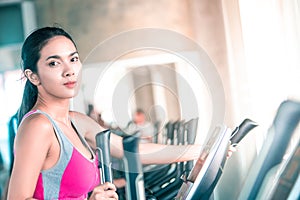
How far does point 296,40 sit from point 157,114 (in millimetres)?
1127

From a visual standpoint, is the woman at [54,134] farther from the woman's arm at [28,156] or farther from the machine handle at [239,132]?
the machine handle at [239,132]

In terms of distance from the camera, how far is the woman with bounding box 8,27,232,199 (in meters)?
0.91

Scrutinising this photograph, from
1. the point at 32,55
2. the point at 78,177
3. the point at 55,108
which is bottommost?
the point at 78,177

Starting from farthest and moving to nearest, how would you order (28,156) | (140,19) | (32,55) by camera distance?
1. (140,19)
2. (32,55)
3. (28,156)

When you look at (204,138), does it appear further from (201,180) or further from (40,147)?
(40,147)

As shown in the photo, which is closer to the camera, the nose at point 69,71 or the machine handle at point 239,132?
the machine handle at point 239,132

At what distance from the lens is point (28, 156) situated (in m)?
0.90

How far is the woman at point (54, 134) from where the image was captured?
909 millimetres

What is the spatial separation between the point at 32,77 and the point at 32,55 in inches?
1.7

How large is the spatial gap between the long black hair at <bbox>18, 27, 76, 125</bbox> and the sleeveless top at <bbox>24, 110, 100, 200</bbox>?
0.19 feet

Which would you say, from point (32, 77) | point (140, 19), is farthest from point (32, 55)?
point (140, 19)

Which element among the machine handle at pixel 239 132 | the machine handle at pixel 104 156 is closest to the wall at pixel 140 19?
the machine handle at pixel 239 132

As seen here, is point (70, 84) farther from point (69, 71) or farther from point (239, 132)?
point (239, 132)

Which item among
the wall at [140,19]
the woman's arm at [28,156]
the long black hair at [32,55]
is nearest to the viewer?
the woman's arm at [28,156]
